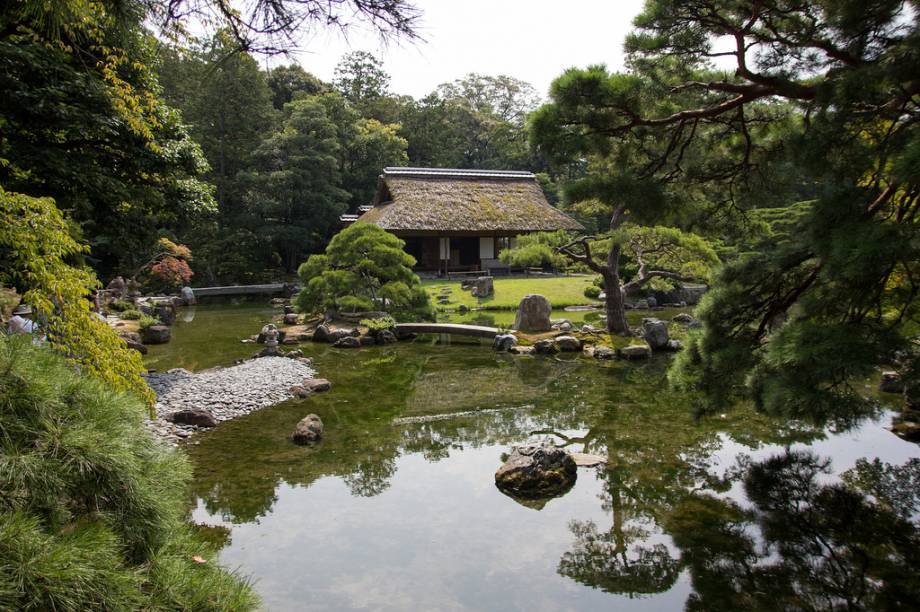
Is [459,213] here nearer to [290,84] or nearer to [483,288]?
[483,288]

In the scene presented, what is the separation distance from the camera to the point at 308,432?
6.70 m

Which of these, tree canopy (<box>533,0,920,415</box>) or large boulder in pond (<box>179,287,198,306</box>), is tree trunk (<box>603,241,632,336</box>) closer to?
tree canopy (<box>533,0,920,415</box>)

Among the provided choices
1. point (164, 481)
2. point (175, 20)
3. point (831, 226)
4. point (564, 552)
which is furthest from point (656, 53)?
point (164, 481)

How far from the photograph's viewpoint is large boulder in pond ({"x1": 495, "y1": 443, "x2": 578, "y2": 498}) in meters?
5.44

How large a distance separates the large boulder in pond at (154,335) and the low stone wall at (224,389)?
3976mm

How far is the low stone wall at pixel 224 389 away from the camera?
7.45 meters

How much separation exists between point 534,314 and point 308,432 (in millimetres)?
7388

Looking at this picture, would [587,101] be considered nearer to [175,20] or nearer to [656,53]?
[656,53]

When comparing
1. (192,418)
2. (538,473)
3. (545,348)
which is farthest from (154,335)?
(538,473)

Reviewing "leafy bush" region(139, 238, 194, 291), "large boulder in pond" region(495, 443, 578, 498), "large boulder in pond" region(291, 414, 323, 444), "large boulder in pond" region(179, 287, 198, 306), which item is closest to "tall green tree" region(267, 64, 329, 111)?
"leafy bush" region(139, 238, 194, 291)

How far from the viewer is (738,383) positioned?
4.19 metres

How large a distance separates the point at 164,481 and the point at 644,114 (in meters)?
A: 4.44

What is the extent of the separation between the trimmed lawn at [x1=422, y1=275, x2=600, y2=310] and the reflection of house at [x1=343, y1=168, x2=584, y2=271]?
2.83 m

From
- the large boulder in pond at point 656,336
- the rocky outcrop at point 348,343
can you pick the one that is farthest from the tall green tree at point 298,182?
the large boulder in pond at point 656,336
